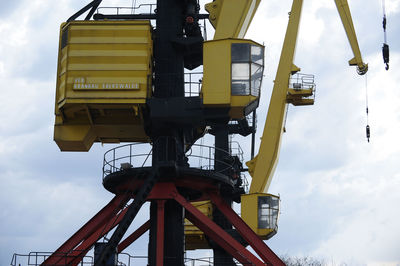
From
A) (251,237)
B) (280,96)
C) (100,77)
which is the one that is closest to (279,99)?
(280,96)

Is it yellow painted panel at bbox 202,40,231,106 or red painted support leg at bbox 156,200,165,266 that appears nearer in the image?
red painted support leg at bbox 156,200,165,266

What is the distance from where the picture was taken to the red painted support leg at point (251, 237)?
31.7 meters

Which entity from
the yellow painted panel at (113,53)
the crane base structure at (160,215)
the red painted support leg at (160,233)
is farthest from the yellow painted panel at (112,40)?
the red painted support leg at (160,233)

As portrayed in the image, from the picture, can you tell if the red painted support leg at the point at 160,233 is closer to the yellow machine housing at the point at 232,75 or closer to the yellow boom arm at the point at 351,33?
the yellow machine housing at the point at 232,75

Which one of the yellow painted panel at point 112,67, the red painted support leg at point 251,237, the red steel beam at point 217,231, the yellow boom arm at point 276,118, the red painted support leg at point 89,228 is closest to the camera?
the red steel beam at point 217,231

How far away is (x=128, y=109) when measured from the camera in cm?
3259

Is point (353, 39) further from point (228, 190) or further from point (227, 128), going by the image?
point (228, 190)

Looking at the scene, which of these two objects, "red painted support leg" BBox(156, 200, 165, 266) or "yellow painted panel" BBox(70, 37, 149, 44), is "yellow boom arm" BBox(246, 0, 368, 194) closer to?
"red painted support leg" BBox(156, 200, 165, 266)

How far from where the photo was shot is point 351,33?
46375 millimetres

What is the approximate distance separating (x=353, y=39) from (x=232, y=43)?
16552 mm

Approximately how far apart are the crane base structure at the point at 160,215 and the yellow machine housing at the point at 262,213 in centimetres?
925

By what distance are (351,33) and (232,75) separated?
55.5ft

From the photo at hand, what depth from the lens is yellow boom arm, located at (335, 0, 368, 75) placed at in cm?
4631

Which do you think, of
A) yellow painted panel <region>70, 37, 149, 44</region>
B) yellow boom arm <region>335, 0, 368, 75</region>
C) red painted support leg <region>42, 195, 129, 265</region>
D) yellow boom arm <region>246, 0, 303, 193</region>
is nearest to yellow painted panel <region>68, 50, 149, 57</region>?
yellow painted panel <region>70, 37, 149, 44</region>
